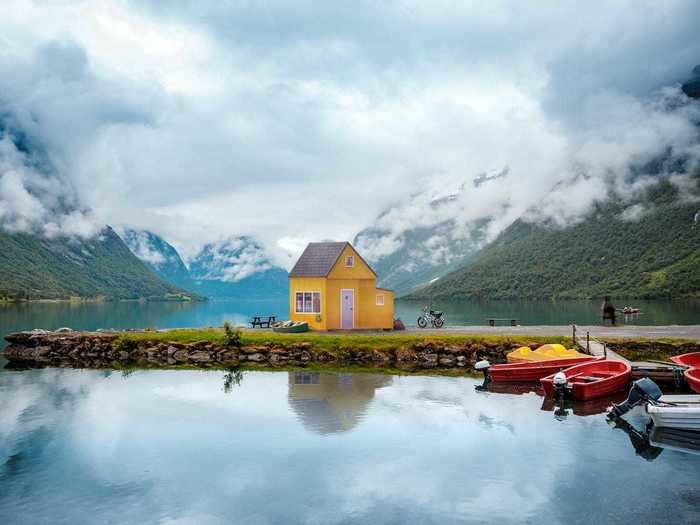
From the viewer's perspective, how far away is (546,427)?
22.7 meters

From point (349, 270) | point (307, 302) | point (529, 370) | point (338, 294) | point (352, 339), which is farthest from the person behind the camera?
point (307, 302)

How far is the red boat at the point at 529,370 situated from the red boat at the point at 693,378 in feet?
14.8

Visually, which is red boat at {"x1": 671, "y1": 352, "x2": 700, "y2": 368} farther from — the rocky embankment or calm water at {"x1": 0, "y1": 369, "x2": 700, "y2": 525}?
the rocky embankment

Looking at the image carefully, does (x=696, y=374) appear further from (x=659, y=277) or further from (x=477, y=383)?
(x=659, y=277)

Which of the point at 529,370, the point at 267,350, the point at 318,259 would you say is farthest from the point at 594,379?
the point at 318,259

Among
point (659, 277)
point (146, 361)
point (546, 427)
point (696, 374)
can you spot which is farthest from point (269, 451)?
point (659, 277)

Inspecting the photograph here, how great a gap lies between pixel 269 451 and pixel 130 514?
5.82 metres

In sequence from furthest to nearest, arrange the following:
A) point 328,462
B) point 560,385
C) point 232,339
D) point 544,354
A: 1. point 232,339
2. point 544,354
3. point 560,385
4. point 328,462

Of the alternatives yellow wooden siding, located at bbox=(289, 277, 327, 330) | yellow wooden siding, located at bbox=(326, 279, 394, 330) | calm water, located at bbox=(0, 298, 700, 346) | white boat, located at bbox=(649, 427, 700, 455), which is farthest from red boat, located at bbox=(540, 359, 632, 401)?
calm water, located at bbox=(0, 298, 700, 346)

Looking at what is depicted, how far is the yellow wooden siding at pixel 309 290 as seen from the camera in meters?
47.3

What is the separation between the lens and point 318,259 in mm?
49188

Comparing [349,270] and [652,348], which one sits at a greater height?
[349,270]

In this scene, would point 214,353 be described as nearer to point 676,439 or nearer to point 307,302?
point 307,302

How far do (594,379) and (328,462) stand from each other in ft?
51.1
